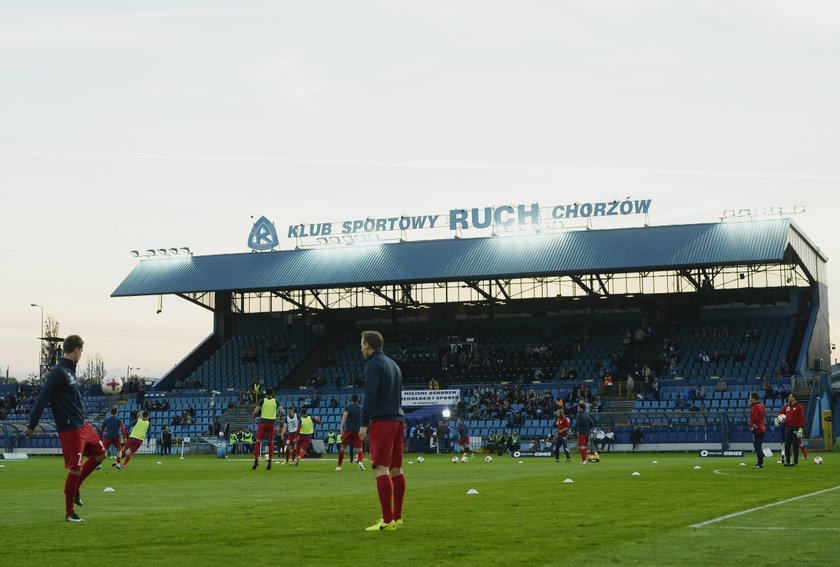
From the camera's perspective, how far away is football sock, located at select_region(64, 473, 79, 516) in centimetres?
1552

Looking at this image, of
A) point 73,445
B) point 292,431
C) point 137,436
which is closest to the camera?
point 73,445

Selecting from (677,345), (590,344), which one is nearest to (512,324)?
(590,344)

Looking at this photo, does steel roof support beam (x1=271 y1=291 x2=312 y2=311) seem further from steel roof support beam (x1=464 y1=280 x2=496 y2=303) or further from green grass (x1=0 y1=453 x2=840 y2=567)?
green grass (x1=0 y1=453 x2=840 y2=567)

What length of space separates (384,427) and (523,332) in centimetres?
5888

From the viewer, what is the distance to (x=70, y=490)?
51.3ft

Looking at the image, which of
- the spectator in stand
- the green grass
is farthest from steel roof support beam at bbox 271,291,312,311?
the green grass

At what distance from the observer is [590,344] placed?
68.6 m

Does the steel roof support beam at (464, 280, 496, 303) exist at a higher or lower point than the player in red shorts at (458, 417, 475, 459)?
higher

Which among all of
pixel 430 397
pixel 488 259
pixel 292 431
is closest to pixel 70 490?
pixel 292 431

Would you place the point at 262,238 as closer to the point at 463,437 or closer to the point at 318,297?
the point at 318,297

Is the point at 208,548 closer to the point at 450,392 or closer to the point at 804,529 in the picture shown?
the point at 804,529

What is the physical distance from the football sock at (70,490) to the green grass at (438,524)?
1.14 feet

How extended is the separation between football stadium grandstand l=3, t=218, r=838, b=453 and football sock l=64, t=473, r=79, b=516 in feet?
130

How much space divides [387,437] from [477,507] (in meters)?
4.16
